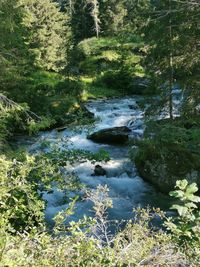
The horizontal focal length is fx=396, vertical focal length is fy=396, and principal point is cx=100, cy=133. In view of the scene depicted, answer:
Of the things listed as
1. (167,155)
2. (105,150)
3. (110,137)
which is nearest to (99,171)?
(167,155)

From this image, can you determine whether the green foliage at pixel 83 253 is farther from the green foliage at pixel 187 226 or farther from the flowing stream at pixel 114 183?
the flowing stream at pixel 114 183

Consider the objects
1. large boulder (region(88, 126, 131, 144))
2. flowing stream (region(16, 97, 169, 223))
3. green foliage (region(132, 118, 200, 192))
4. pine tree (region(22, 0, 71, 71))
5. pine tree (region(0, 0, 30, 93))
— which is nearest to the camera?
flowing stream (region(16, 97, 169, 223))

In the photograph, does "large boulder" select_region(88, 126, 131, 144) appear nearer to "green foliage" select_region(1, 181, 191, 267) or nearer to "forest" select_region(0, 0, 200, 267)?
"forest" select_region(0, 0, 200, 267)

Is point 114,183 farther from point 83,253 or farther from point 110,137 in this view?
point 83,253

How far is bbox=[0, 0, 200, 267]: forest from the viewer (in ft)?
12.9

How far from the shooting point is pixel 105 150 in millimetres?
18844

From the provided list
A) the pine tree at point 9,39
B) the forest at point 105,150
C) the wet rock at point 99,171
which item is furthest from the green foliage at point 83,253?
the wet rock at point 99,171

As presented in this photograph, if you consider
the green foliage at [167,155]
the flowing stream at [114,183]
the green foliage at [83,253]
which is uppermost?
the green foliage at [83,253]

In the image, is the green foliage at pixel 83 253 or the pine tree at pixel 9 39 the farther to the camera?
the pine tree at pixel 9 39

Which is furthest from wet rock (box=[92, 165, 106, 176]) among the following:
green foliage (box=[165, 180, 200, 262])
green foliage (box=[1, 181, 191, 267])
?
green foliage (box=[165, 180, 200, 262])

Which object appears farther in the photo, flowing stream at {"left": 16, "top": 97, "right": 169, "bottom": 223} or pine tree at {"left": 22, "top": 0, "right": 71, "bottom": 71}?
pine tree at {"left": 22, "top": 0, "right": 71, "bottom": 71}

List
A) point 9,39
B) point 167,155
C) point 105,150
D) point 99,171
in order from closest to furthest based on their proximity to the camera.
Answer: point 167,155, point 99,171, point 9,39, point 105,150

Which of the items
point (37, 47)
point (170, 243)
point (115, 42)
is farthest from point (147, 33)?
point (115, 42)

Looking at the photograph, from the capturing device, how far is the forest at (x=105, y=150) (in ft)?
12.9
